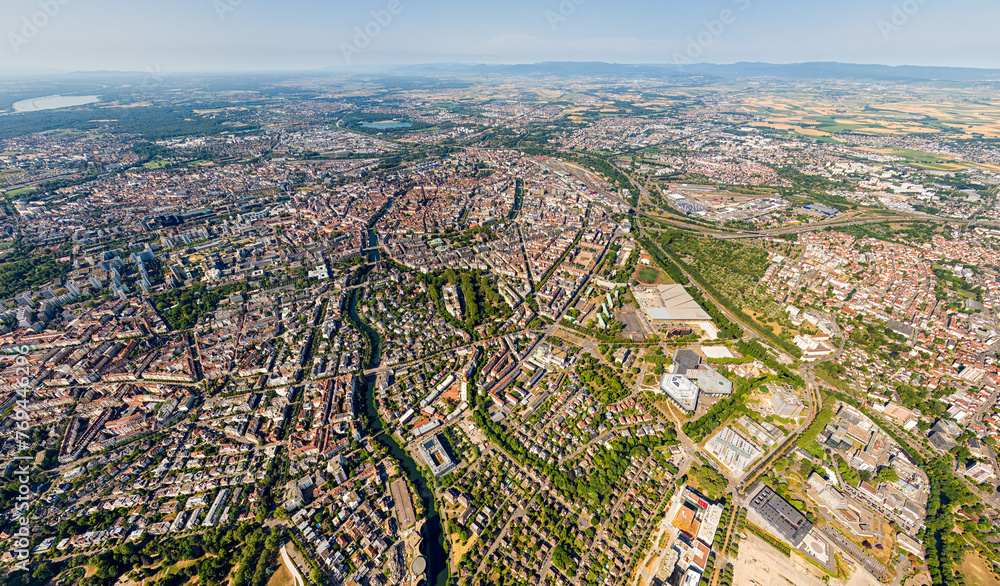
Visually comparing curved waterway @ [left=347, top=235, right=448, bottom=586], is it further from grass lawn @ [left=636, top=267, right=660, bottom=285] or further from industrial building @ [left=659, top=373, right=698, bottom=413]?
grass lawn @ [left=636, top=267, right=660, bottom=285]

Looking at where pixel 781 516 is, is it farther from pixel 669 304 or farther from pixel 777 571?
pixel 669 304

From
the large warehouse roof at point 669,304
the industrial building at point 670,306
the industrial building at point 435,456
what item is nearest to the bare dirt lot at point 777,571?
the industrial building at point 435,456

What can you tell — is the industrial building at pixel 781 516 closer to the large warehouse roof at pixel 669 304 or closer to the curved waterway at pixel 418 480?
the large warehouse roof at pixel 669 304

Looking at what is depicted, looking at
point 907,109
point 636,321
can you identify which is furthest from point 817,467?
point 907,109

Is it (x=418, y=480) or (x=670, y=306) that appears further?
(x=670, y=306)

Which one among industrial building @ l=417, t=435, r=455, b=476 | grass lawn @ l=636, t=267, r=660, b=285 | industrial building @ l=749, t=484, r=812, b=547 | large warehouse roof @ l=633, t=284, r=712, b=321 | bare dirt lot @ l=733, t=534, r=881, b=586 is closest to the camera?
bare dirt lot @ l=733, t=534, r=881, b=586

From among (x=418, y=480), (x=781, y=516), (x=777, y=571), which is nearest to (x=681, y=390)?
(x=781, y=516)

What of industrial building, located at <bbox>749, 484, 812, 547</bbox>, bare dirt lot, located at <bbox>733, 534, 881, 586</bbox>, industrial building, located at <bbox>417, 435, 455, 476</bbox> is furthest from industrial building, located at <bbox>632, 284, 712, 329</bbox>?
industrial building, located at <bbox>417, 435, 455, 476</bbox>

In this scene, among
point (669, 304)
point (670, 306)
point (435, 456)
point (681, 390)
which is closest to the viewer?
point (435, 456)

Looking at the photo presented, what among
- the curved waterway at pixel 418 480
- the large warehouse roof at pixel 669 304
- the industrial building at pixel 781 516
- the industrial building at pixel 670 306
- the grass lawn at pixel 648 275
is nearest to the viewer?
the curved waterway at pixel 418 480
